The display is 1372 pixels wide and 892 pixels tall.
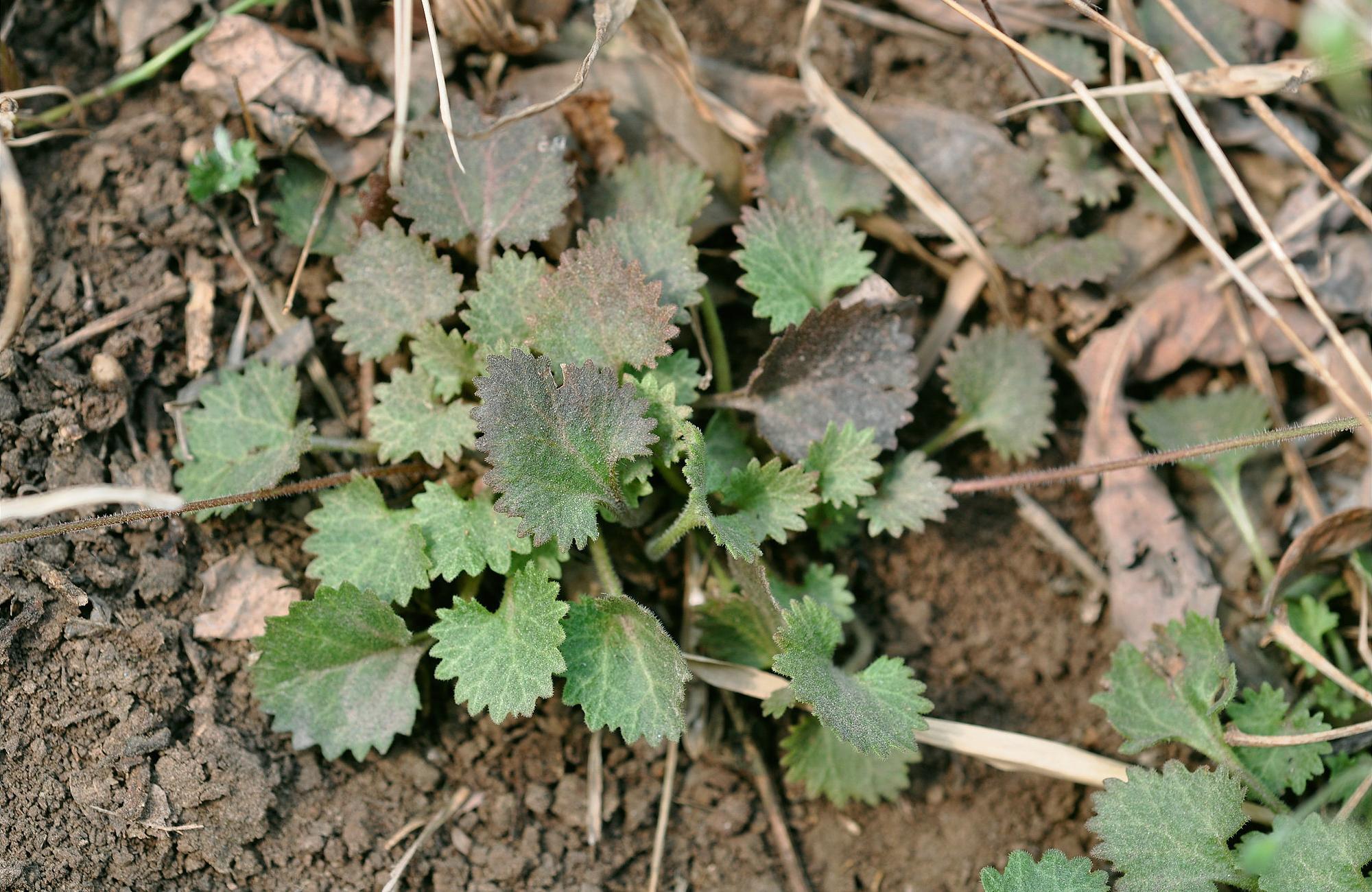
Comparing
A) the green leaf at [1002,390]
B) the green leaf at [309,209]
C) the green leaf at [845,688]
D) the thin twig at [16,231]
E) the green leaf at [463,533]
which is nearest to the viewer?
the thin twig at [16,231]

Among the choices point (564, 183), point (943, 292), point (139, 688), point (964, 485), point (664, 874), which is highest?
point (564, 183)

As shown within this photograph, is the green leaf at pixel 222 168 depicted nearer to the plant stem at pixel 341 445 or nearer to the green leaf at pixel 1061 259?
the plant stem at pixel 341 445

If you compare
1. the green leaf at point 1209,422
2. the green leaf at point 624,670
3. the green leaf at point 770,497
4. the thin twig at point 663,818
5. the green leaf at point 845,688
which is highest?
the green leaf at point 1209,422

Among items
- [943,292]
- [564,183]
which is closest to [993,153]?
[943,292]

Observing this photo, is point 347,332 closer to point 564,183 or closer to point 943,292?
point 564,183

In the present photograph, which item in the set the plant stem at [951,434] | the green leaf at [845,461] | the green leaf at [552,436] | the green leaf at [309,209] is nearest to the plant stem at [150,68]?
the green leaf at [309,209]

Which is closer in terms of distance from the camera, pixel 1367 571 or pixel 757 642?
pixel 757 642

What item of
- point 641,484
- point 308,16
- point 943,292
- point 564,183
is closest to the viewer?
point 641,484
